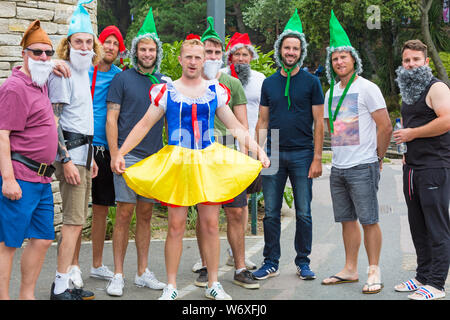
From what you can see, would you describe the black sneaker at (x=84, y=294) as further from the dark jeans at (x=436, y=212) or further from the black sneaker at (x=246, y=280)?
the dark jeans at (x=436, y=212)

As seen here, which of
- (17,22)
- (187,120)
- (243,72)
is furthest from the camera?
(17,22)

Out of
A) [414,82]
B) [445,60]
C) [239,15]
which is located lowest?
[414,82]

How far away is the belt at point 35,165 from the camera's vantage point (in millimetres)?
4621

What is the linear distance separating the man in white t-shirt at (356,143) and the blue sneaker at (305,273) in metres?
0.18

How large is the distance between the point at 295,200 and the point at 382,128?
3.87ft

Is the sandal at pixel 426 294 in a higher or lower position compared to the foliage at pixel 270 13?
lower

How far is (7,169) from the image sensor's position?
451 cm

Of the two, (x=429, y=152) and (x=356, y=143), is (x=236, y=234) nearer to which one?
(x=356, y=143)

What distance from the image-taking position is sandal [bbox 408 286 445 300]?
17.5ft

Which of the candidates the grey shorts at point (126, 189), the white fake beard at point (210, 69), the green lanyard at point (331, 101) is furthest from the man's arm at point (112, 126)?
the green lanyard at point (331, 101)

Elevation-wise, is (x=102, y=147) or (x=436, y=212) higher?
(x=102, y=147)

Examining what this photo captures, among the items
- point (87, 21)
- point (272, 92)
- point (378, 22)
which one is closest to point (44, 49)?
point (87, 21)

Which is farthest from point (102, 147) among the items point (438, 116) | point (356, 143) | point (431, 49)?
point (431, 49)

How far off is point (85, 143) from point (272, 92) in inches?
78.6
